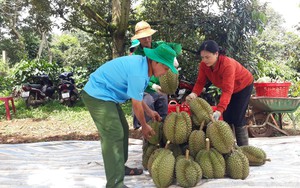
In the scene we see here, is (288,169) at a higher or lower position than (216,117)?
lower

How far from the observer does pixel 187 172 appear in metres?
2.60

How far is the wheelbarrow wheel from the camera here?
506 centimetres

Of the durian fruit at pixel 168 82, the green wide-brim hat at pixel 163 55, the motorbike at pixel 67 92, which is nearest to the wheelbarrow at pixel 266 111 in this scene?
the durian fruit at pixel 168 82

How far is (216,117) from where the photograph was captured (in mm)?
2982

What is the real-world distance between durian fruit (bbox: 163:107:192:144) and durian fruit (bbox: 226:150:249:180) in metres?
0.45

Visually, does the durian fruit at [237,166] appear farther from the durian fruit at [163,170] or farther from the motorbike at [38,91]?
the motorbike at [38,91]

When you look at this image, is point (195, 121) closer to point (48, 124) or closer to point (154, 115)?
point (154, 115)

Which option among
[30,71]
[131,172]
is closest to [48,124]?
[30,71]

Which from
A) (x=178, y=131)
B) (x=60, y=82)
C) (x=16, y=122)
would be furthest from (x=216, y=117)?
(x=60, y=82)

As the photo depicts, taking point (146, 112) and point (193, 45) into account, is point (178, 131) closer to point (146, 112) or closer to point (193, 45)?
point (146, 112)

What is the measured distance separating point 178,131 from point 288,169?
49.6 inches

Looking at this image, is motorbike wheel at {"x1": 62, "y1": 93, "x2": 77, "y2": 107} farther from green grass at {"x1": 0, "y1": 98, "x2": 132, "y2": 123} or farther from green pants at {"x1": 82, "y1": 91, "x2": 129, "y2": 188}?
green pants at {"x1": 82, "y1": 91, "x2": 129, "y2": 188}

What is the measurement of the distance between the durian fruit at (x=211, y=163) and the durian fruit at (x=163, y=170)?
0.27m

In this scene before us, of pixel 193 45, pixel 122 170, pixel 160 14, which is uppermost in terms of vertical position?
pixel 160 14
